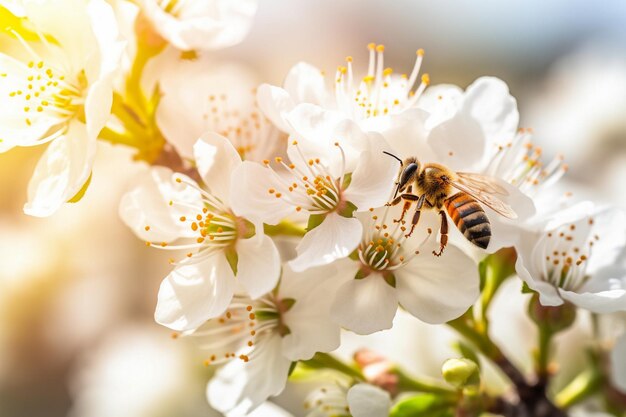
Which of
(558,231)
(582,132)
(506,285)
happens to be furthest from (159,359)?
(582,132)

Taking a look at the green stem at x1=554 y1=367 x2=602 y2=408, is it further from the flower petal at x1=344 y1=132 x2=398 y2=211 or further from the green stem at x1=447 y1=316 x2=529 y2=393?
the flower petal at x1=344 y1=132 x2=398 y2=211

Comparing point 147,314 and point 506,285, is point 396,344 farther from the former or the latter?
point 147,314

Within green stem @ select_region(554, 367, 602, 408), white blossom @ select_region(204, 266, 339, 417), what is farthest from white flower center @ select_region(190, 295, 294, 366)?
green stem @ select_region(554, 367, 602, 408)

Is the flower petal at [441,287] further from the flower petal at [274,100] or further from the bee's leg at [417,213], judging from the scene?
the flower petal at [274,100]

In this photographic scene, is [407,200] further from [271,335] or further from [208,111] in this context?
[208,111]

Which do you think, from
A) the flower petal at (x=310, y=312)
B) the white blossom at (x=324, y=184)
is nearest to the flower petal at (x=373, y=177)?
the white blossom at (x=324, y=184)
